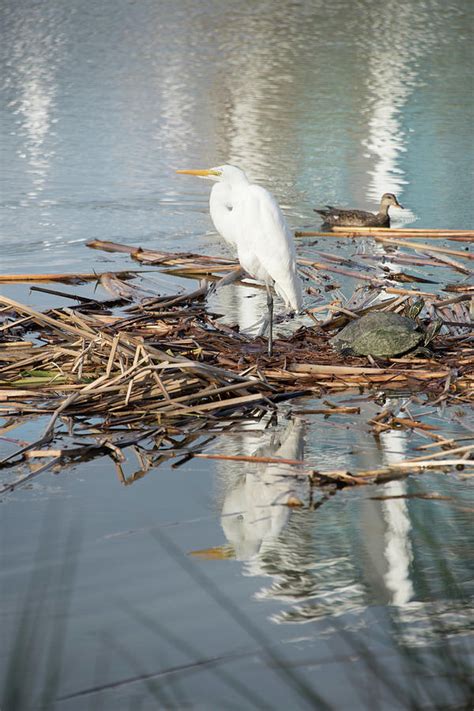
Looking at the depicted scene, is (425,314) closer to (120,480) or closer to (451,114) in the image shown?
(120,480)

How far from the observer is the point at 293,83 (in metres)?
21.7

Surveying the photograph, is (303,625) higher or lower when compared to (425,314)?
higher

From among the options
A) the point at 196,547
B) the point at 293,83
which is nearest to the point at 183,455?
the point at 196,547

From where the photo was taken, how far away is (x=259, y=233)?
23.6 ft

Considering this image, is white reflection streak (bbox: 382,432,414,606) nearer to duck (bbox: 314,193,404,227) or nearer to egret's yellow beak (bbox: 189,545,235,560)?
egret's yellow beak (bbox: 189,545,235,560)

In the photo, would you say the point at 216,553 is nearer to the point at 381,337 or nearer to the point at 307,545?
the point at 307,545

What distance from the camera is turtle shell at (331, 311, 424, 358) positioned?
6492 millimetres

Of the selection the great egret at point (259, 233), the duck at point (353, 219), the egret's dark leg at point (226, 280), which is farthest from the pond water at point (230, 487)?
the great egret at point (259, 233)

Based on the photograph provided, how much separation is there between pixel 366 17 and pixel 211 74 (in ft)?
50.3

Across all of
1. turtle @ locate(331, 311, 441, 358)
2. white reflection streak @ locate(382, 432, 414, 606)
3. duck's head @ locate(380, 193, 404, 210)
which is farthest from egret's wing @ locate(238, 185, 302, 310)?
duck's head @ locate(380, 193, 404, 210)

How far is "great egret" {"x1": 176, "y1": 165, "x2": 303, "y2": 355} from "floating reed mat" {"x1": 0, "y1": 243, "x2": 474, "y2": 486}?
38 cm

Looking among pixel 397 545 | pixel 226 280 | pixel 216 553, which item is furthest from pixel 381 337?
pixel 216 553

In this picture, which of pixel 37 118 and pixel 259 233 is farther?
pixel 37 118

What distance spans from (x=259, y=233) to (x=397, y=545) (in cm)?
348
